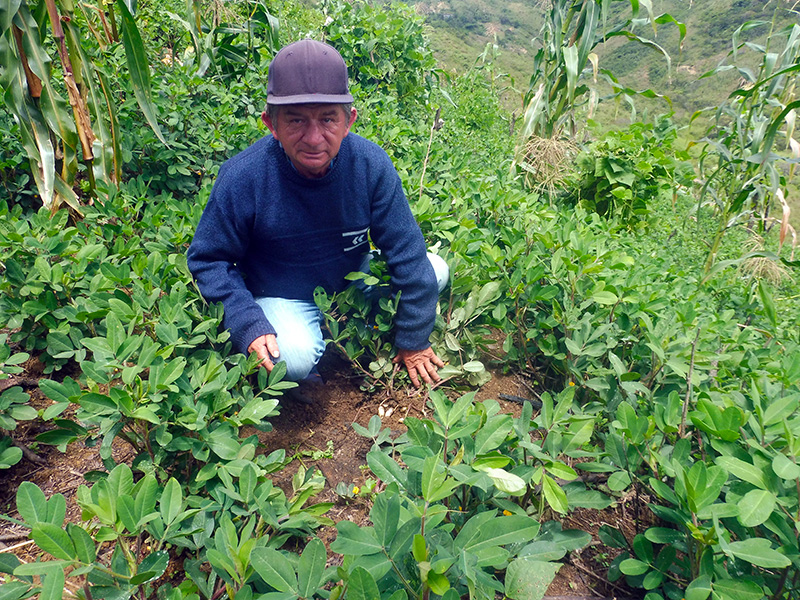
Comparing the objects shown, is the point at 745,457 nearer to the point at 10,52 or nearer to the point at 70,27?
the point at 10,52

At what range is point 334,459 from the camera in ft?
6.23

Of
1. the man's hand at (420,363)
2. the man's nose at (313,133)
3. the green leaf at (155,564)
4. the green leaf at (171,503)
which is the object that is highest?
the man's nose at (313,133)

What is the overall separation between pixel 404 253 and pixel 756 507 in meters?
1.41

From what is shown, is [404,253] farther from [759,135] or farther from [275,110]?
[759,135]

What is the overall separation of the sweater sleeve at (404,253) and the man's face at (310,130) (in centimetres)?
30

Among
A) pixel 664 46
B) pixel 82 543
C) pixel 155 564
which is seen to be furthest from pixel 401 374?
pixel 664 46

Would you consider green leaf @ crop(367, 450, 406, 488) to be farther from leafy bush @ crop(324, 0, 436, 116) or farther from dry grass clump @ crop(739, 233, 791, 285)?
leafy bush @ crop(324, 0, 436, 116)

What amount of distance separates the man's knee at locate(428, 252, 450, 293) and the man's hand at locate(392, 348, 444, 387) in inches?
12.5

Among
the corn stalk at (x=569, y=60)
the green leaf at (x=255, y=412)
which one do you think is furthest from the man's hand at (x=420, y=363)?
the corn stalk at (x=569, y=60)

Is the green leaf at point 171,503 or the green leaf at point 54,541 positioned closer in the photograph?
the green leaf at point 54,541

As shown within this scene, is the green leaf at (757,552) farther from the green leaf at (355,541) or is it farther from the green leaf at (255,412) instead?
the green leaf at (255,412)

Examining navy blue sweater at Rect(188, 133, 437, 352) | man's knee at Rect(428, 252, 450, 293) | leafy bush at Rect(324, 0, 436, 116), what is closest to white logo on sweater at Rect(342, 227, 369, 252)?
navy blue sweater at Rect(188, 133, 437, 352)

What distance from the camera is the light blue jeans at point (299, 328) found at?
1.99 meters

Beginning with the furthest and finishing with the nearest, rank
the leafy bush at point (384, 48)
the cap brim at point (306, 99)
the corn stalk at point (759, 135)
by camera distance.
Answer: the leafy bush at point (384, 48) → the corn stalk at point (759, 135) → the cap brim at point (306, 99)
